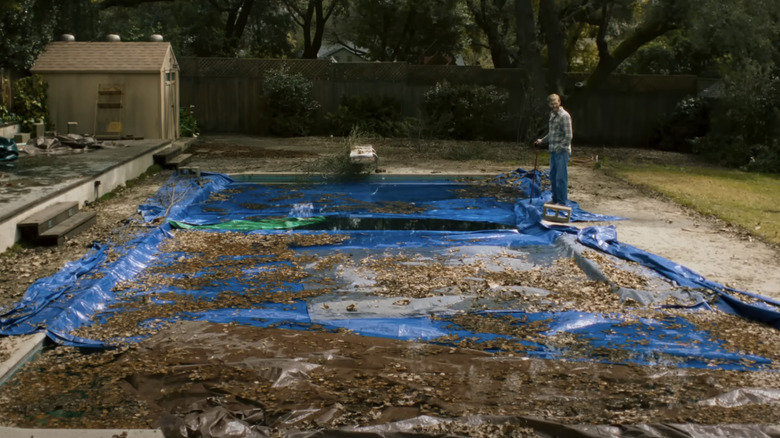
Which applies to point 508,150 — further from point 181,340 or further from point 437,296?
point 181,340

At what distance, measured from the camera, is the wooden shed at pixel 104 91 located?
15.4 metres

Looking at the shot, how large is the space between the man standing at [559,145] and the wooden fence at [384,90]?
32.1ft

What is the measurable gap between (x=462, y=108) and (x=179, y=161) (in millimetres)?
7715

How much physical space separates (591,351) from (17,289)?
4504 millimetres

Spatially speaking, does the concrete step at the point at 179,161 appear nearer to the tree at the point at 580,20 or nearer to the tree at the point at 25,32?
the tree at the point at 25,32

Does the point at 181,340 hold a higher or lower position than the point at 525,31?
lower

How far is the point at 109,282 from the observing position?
669cm

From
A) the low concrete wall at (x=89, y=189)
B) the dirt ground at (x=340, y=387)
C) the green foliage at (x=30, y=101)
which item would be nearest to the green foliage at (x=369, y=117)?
the low concrete wall at (x=89, y=189)

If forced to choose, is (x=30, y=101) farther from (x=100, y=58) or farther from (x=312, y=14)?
(x=312, y=14)

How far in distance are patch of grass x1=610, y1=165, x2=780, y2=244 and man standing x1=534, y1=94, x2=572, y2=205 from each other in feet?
6.36

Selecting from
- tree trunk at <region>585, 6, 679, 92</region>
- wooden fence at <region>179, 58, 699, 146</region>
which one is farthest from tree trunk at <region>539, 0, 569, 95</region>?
wooden fence at <region>179, 58, 699, 146</region>

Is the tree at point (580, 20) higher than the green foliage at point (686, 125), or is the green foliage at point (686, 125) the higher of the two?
the tree at point (580, 20)

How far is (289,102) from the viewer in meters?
19.7

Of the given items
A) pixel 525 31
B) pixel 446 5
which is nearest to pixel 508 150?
pixel 525 31
